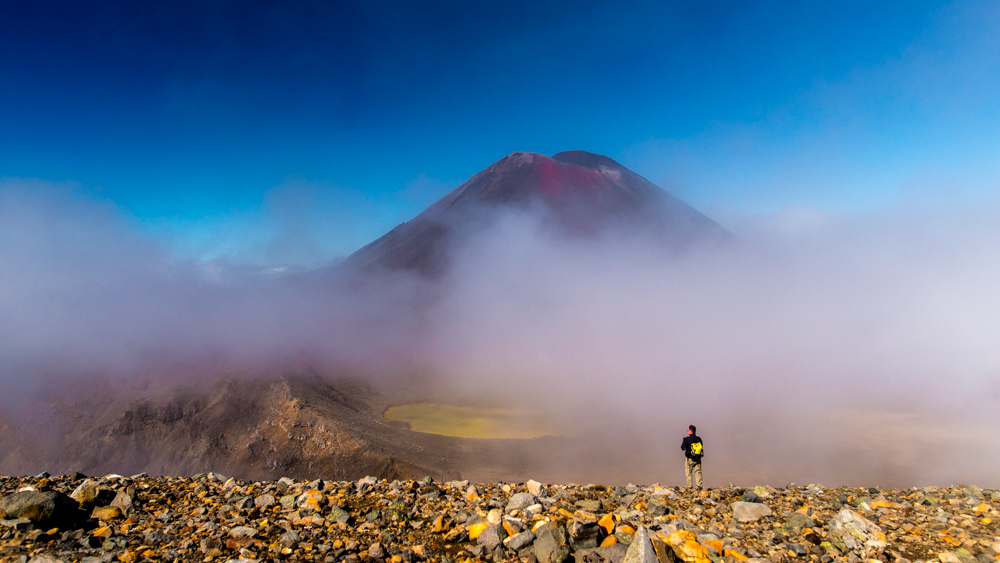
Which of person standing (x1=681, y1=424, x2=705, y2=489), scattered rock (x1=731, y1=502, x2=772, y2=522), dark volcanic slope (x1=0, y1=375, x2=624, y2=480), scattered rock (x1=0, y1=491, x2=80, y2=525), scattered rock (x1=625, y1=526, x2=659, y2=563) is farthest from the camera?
dark volcanic slope (x1=0, y1=375, x2=624, y2=480)

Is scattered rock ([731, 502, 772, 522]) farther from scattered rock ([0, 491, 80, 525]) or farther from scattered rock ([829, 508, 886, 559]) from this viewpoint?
scattered rock ([0, 491, 80, 525])

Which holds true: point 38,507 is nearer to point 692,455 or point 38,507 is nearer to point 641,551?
point 641,551

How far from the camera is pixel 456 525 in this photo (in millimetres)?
5074

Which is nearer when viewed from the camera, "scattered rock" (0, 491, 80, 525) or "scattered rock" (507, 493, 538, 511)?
"scattered rock" (0, 491, 80, 525)

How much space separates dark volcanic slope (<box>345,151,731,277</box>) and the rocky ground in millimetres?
64625

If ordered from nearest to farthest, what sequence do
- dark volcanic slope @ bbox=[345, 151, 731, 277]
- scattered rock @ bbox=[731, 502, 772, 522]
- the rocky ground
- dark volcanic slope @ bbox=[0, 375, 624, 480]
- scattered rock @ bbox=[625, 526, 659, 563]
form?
scattered rock @ bbox=[625, 526, 659, 563], the rocky ground, scattered rock @ bbox=[731, 502, 772, 522], dark volcanic slope @ bbox=[0, 375, 624, 480], dark volcanic slope @ bbox=[345, 151, 731, 277]

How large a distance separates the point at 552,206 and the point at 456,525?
80.2m

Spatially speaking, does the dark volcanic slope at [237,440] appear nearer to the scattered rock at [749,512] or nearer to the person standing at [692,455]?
the person standing at [692,455]

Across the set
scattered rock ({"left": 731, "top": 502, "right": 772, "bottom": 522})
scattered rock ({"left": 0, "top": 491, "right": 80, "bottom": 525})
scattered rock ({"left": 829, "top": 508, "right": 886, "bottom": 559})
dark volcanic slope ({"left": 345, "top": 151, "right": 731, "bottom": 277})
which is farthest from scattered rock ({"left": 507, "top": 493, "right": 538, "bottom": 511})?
dark volcanic slope ({"left": 345, "top": 151, "right": 731, "bottom": 277})

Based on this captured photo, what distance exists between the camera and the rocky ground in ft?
13.6

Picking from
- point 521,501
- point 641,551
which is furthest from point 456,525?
point 641,551

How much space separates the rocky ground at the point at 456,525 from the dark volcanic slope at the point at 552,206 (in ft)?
212

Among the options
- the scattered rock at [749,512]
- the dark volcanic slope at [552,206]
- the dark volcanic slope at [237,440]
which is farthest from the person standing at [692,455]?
the dark volcanic slope at [552,206]

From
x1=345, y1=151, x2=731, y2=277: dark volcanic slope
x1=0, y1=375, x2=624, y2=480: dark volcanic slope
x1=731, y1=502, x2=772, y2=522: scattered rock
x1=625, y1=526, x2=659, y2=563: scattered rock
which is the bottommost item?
x1=0, y1=375, x2=624, y2=480: dark volcanic slope
